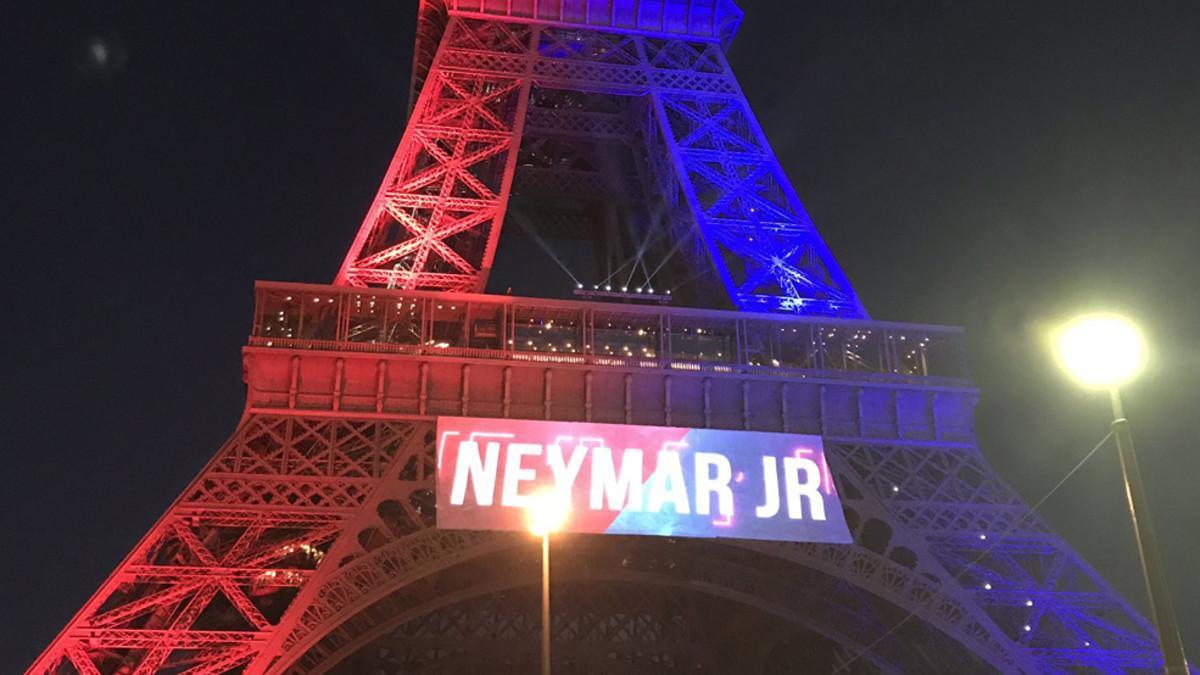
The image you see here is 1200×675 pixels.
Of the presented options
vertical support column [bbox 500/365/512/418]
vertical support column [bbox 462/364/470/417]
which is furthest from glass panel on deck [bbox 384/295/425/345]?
vertical support column [bbox 500/365/512/418]

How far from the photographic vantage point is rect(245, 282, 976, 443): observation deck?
1061 inches

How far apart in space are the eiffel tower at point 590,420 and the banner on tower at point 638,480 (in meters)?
0.68

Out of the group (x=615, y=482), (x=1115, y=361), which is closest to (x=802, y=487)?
(x=615, y=482)

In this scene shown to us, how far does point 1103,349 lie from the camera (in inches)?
404

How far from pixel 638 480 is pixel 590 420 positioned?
2018mm

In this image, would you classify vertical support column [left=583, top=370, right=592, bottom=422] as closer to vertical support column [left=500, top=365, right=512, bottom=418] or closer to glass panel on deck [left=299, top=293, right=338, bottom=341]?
vertical support column [left=500, top=365, right=512, bottom=418]

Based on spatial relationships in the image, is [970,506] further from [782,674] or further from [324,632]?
[324,632]

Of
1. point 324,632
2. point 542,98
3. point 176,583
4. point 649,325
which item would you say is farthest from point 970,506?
point 542,98

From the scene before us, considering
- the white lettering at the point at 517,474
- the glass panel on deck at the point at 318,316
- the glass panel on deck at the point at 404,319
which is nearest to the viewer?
the white lettering at the point at 517,474

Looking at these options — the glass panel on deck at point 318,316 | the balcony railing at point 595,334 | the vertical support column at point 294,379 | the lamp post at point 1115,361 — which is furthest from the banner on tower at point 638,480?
the lamp post at point 1115,361

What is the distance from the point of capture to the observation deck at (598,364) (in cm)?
2694

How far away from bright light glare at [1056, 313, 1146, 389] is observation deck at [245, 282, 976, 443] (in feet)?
59.4

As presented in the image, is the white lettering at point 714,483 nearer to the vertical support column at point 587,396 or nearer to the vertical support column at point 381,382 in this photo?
the vertical support column at point 587,396

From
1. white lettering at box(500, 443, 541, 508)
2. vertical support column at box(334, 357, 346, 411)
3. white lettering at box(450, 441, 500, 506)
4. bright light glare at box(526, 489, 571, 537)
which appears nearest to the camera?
white lettering at box(450, 441, 500, 506)
